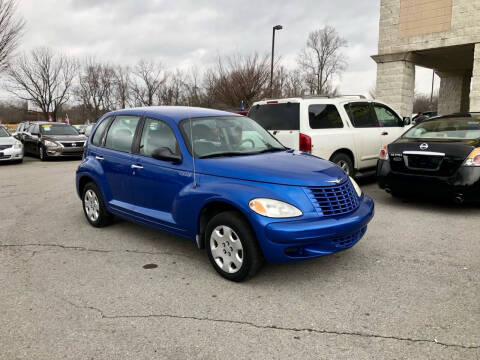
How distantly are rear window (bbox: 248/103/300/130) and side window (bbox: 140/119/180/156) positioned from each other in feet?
11.1

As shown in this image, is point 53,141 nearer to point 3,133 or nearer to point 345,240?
point 3,133

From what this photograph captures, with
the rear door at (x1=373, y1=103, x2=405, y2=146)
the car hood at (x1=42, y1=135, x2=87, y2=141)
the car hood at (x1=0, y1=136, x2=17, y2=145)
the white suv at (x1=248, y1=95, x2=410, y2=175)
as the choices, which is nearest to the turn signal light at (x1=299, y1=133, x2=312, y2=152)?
the white suv at (x1=248, y1=95, x2=410, y2=175)

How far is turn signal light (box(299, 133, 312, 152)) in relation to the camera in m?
7.27

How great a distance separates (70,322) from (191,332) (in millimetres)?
967

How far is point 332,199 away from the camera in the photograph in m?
3.75

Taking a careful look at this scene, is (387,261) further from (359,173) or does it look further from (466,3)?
(466,3)

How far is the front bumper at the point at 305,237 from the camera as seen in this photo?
11.3 ft

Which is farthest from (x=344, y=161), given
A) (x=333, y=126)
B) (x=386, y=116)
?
(x=386, y=116)

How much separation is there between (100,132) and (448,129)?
5.58 m

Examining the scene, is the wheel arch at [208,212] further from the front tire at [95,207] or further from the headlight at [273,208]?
the front tire at [95,207]

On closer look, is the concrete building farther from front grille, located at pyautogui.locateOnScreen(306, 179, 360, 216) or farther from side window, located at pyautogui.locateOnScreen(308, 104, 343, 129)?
front grille, located at pyautogui.locateOnScreen(306, 179, 360, 216)

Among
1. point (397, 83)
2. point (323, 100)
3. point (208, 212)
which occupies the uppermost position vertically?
point (397, 83)

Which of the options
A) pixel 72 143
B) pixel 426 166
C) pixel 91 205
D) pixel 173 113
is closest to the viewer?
pixel 173 113

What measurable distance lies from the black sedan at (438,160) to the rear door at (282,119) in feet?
5.26
